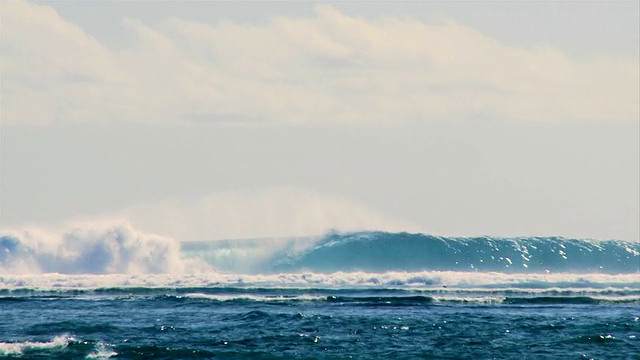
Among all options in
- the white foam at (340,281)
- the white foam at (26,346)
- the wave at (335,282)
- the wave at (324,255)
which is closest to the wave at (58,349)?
the white foam at (26,346)

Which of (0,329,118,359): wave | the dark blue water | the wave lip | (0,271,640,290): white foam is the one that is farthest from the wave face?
(0,329,118,359): wave

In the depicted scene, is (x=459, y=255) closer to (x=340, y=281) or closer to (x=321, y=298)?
(x=340, y=281)

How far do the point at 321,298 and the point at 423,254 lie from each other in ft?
106

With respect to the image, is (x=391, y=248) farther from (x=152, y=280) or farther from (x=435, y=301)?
(x=435, y=301)

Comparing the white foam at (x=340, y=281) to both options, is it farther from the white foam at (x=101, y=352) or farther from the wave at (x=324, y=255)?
the white foam at (x=101, y=352)

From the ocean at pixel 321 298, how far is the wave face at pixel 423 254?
0.16 meters

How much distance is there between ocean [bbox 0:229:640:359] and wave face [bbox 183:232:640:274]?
6.2 inches

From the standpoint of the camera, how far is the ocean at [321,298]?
3180cm

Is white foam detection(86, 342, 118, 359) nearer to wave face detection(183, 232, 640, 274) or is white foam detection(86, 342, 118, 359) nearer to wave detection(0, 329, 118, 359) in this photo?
wave detection(0, 329, 118, 359)

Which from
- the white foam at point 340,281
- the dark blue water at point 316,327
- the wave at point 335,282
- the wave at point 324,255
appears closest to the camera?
the dark blue water at point 316,327

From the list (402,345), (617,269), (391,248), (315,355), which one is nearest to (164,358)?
(315,355)

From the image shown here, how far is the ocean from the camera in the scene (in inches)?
1252

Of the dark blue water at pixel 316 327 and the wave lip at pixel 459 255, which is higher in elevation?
the wave lip at pixel 459 255

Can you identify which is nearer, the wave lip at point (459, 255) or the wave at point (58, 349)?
the wave at point (58, 349)
